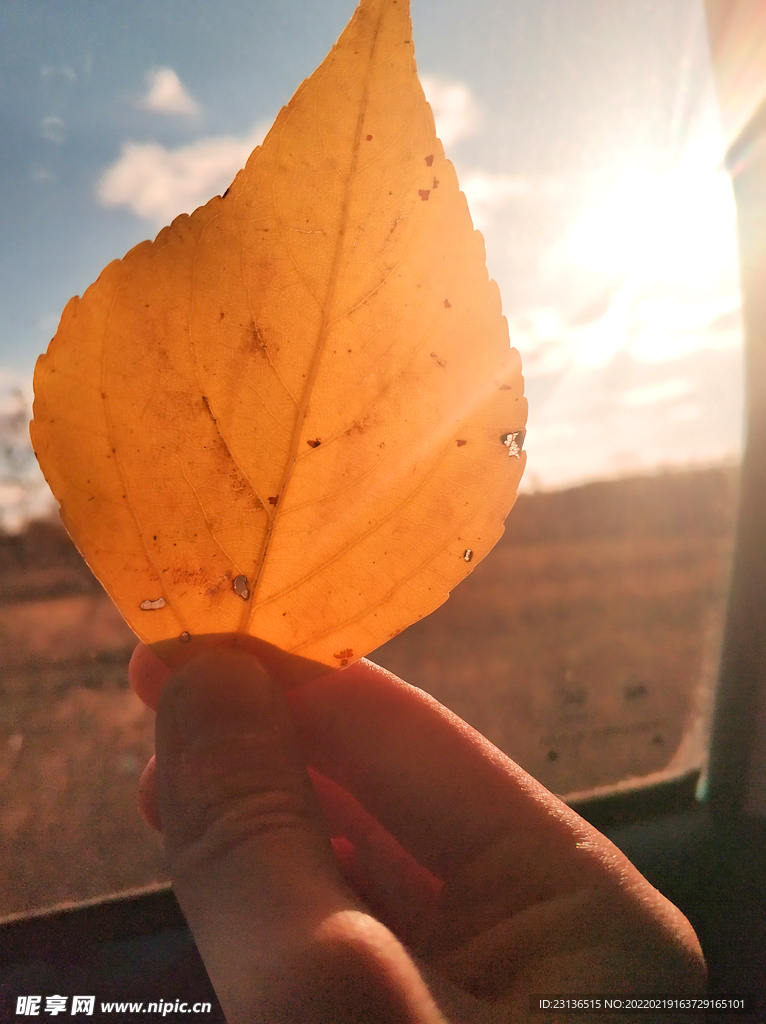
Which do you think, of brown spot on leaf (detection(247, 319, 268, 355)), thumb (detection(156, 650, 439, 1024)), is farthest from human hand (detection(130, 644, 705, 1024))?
brown spot on leaf (detection(247, 319, 268, 355))

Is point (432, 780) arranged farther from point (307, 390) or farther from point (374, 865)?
point (307, 390)

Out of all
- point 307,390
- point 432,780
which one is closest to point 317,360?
point 307,390

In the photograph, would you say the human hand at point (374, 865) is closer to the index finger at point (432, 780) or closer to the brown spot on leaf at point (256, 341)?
the index finger at point (432, 780)

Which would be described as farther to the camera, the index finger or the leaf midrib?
the index finger

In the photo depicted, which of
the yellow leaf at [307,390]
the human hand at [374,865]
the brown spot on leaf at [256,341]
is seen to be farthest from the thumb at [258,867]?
the brown spot on leaf at [256,341]

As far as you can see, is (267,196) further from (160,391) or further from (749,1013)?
(749,1013)

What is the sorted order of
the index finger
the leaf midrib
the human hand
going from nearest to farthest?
the leaf midrib, the human hand, the index finger

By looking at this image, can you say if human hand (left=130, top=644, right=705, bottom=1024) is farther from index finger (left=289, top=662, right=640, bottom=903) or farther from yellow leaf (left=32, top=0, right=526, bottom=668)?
yellow leaf (left=32, top=0, right=526, bottom=668)
